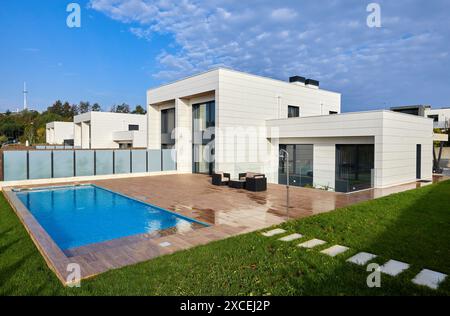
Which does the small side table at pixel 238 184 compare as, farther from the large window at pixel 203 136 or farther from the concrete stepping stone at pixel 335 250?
the concrete stepping stone at pixel 335 250

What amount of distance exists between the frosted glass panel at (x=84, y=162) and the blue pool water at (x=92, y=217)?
3616 millimetres

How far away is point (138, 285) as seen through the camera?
4121mm

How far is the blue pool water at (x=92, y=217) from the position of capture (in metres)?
8.01

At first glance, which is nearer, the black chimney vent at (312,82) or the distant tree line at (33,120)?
the black chimney vent at (312,82)

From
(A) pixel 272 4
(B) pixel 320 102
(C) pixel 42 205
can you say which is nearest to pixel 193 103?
(A) pixel 272 4

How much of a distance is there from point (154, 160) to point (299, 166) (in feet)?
35.4

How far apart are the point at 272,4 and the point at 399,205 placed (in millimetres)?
11112

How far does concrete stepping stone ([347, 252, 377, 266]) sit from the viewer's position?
191 inches

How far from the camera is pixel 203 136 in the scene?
21.0 m

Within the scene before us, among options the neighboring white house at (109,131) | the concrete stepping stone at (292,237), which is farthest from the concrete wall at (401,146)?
the neighboring white house at (109,131)

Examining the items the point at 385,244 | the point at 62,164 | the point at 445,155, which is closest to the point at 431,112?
the point at 445,155

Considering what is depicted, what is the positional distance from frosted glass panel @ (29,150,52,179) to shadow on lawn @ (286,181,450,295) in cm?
1573

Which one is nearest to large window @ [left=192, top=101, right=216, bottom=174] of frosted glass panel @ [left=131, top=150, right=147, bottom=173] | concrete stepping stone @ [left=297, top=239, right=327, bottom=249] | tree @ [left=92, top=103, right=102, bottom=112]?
frosted glass panel @ [left=131, top=150, right=147, bottom=173]

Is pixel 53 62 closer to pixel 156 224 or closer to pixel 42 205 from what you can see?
pixel 42 205
